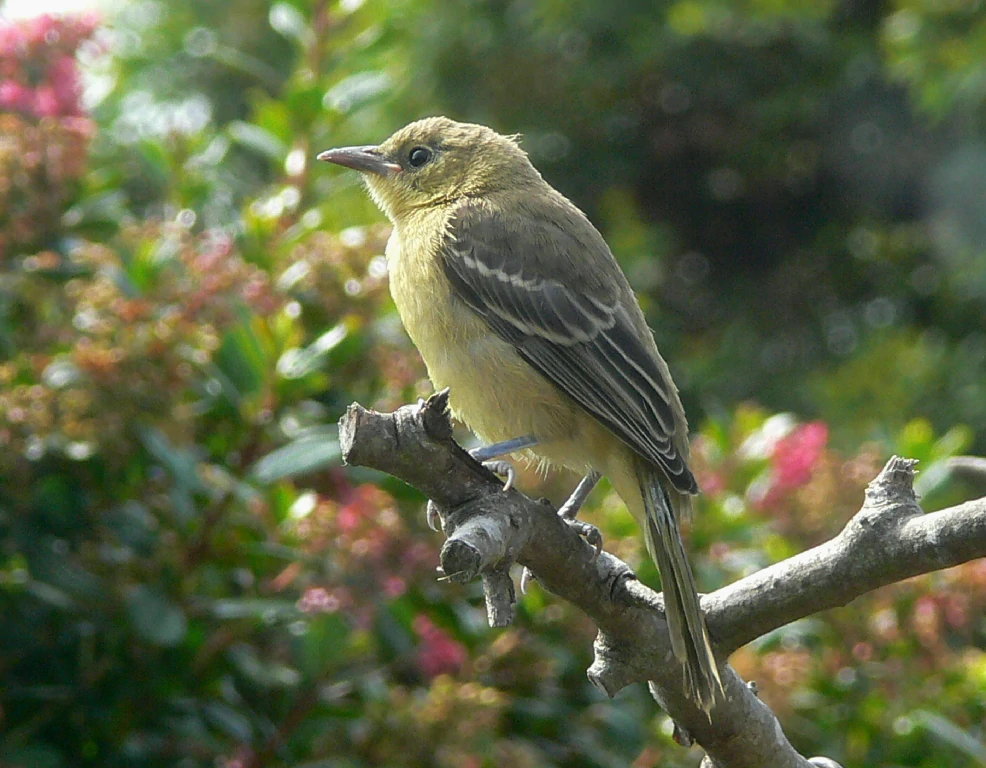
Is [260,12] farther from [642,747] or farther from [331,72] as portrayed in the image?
[642,747]

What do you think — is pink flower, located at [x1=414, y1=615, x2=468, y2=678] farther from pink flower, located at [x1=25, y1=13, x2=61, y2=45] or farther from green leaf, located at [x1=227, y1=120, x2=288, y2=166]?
pink flower, located at [x1=25, y1=13, x2=61, y2=45]

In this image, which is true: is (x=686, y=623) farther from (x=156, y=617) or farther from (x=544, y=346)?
(x=156, y=617)

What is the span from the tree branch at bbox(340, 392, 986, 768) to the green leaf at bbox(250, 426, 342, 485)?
941mm

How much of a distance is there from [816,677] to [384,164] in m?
2.22

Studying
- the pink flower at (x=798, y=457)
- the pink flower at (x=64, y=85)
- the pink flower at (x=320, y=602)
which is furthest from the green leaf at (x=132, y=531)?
the pink flower at (x=798, y=457)

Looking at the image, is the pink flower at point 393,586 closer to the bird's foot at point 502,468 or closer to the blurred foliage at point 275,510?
the blurred foliage at point 275,510

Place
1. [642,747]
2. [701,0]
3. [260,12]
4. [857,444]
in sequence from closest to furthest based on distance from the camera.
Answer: [642,747]
[857,444]
[701,0]
[260,12]

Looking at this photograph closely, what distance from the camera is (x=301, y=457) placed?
11.8ft

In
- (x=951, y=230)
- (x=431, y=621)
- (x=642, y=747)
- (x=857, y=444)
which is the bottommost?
(x=642, y=747)

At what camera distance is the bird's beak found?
4.43 m

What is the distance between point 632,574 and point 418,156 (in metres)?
2.13

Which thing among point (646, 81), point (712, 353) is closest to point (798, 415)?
point (712, 353)

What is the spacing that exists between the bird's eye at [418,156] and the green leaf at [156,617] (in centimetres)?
170

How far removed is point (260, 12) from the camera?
7652mm
